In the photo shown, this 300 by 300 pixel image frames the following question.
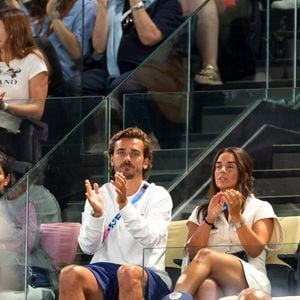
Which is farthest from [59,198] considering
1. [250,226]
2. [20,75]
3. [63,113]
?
[250,226]

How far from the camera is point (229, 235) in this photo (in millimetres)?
12164

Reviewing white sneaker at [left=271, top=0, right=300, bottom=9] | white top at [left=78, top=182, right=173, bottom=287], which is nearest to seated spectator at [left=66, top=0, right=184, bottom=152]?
white sneaker at [left=271, top=0, right=300, bottom=9]

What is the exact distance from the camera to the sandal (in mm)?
14375

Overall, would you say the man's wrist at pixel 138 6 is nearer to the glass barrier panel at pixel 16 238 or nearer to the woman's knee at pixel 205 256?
the glass barrier panel at pixel 16 238

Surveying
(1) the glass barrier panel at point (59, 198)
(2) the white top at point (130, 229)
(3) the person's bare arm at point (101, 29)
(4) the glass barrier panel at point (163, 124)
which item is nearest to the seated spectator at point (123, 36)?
(3) the person's bare arm at point (101, 29)

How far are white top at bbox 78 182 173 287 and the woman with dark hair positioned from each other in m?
0.22

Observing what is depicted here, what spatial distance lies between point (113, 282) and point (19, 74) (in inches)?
108

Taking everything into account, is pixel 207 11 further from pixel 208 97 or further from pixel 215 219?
pixel 215 219

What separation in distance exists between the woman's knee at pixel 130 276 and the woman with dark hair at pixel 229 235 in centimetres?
24

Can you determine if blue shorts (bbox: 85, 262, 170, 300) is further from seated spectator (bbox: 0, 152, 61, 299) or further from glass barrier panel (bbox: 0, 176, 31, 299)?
glass barrier panel (bbox: 0, 176, 31, 299)

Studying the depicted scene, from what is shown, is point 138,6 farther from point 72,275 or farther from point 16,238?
point 72,275

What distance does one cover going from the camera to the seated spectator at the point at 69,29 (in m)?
15.5

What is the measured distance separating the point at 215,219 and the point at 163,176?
5.24 feet

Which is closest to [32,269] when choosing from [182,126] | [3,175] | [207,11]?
[3,175]
